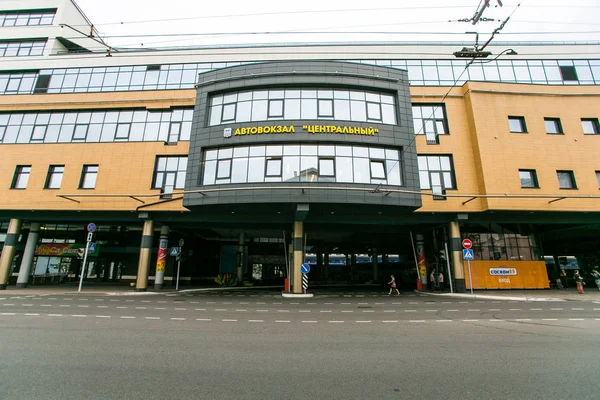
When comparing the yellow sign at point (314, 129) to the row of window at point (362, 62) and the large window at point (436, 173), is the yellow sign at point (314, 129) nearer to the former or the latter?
the large window at point (436, 173)

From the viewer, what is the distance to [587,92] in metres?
23.5

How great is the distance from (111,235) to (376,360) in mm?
34490

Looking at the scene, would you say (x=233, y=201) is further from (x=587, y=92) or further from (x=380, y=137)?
(x=587, y=92)

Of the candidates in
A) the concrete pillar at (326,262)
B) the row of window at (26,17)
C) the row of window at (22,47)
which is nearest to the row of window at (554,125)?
the concrete pillar at (326,262)

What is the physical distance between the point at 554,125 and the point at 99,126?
37867 mm

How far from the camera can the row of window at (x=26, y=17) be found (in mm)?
32344

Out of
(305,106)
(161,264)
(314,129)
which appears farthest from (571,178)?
(161,264)

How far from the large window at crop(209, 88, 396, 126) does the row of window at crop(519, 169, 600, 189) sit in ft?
35.6

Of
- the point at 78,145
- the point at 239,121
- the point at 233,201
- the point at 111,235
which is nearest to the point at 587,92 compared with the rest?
→ the point at 239,121

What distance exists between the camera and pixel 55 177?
23.9 metres

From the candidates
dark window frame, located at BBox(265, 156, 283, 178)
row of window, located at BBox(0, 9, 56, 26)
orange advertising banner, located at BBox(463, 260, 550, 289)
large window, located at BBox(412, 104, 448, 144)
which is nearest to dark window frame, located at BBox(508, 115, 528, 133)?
large window, located at BBox(412, 104, 448, 144)

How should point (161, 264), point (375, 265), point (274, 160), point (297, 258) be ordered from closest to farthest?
point (274, 160) < point (297, 258) < point (161, 264) < point (375, 265)

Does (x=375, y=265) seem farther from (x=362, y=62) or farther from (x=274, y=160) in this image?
(x=274, y=160)

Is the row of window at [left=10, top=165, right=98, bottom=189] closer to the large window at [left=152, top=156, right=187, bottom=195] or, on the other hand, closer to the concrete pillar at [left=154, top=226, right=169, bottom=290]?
the large window at [left=152, top=156, right=187, bottom=195]
